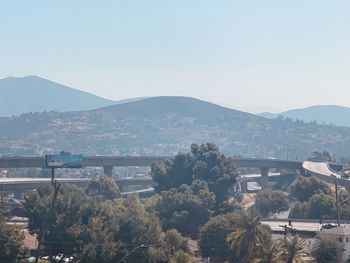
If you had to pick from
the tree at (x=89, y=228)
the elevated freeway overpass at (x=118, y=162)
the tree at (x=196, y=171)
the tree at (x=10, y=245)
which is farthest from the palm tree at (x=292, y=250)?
the elevated freeway overpass at (x=118, y=162)

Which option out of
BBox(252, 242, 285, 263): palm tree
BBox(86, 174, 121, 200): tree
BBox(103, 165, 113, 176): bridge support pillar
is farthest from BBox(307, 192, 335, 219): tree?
BBox(103, 165, 113, 176): bridge support pillar

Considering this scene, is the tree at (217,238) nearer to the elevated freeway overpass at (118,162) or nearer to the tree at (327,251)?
the tree at (327,251)

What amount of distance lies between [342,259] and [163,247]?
15977 millimetres

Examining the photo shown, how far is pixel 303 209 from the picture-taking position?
105 meters

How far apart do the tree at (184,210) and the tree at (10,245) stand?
84.1ft

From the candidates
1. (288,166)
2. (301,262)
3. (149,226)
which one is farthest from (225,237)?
(288,166)

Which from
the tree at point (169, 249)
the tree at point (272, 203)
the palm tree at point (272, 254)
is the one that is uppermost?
the palm tree at point (272, 254)

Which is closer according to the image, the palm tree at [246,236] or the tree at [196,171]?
the palm tree at [246,236]

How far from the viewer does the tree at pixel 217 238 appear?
73125 millimetres

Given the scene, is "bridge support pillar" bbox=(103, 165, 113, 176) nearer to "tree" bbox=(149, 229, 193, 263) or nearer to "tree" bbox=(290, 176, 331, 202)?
"tree" bbox=(290, 176, 331, 202)

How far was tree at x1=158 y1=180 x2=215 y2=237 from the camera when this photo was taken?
294 ft

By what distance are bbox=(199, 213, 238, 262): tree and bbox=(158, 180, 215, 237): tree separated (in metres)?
12.7

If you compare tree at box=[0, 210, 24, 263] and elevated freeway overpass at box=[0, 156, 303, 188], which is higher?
elevated freeway overpass at box=[0, 156, 303, 188]

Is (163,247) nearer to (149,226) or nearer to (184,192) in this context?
(149,226)
